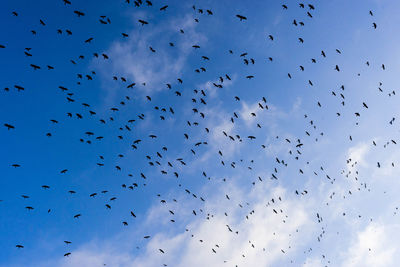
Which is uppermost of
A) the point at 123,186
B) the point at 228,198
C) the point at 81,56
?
the point at 81,56

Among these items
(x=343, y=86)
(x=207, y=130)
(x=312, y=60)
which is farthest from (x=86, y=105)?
(x=343, y=86)

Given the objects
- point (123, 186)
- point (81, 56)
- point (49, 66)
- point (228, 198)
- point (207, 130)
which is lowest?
point (228, 198)

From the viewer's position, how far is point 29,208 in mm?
20750

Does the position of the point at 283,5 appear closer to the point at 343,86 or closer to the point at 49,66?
the point at 343,86

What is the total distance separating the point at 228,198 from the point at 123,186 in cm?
863

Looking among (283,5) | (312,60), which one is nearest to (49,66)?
(283,5)

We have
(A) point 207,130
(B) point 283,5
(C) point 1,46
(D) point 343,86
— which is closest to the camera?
(C) point 1,46

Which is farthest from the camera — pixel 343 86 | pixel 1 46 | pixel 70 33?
pixel 343 86

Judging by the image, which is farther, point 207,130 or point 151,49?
point 207,130

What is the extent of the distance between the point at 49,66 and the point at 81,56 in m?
2.31

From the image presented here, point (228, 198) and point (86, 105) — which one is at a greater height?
point (86, 105)

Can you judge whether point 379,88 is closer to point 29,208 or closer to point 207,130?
point 207,130

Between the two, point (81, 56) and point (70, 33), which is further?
point (81, 56)

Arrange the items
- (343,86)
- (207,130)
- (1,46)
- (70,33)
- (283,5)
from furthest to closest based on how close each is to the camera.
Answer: (207,130)
(343,86)
(283,5)
(70,33)
(1,46)
